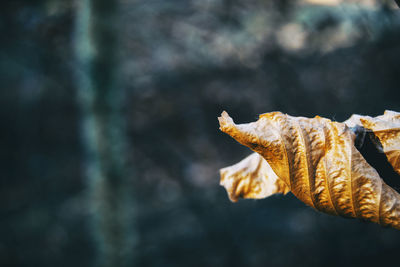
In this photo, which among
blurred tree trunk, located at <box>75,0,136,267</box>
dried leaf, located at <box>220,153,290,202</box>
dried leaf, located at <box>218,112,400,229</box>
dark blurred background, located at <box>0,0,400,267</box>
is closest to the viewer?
dried leaf, located at <box>218,112,400,229</box>

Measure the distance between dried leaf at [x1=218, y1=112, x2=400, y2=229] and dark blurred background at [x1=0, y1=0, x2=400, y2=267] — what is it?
62.6 inches

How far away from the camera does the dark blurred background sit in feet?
6.81

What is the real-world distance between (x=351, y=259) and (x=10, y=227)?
388 centimetres

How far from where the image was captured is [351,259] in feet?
8.38

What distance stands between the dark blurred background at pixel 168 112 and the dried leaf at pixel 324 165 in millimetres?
1589

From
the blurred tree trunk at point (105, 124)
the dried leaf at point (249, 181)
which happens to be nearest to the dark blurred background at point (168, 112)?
the blurred tree trunk at point (105, 124)

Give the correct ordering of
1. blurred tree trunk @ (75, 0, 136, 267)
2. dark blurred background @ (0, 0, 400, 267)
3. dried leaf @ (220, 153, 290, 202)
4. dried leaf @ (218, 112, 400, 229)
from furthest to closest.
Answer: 1. dark blurred background @ (0, 0, 400, 267)
2. blurred tree trunk @ (75, 0, 136, 267)
3. dried leaf @ (220, 153, 290, 202)
4. dried leaf @ (218, 112, 400, 229)

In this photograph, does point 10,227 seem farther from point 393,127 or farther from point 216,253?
point 393,127

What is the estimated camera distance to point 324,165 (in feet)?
1.73

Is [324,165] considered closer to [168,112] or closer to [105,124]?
[105,124]

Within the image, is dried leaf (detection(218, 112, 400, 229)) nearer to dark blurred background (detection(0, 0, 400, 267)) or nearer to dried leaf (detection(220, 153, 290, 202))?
dried leaf (detection(220, 153, 290, 202))

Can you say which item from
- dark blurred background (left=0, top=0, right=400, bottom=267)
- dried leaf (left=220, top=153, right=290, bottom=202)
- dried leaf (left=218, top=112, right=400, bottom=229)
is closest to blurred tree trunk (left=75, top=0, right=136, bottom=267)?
dark blurred background (left=0, top=0, right=400, bottom=267)

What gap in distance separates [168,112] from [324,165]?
10.3 ft

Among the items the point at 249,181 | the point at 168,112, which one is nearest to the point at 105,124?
the point at 249,181
